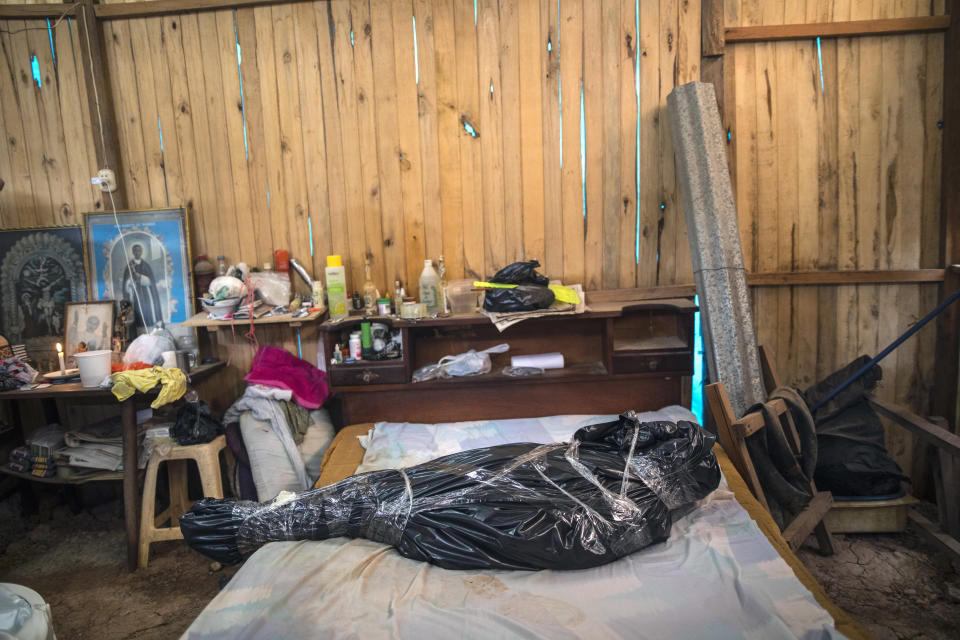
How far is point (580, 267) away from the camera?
118 inches

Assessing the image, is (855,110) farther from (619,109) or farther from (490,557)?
(490,557)

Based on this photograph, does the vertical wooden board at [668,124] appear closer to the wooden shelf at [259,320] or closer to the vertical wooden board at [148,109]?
the wooden shelf at [259,320]

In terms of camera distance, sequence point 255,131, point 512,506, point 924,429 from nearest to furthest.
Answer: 1. point 512,506
2. point 924,429
3. point 255,131

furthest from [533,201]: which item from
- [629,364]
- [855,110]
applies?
[855,110]

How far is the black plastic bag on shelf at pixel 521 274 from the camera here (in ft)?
8.83

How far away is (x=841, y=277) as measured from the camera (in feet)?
9.67

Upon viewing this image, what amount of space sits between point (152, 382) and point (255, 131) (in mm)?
1413

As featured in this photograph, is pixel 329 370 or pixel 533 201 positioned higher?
pixel 533 201

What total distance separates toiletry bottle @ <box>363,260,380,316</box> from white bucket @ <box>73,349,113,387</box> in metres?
1.18

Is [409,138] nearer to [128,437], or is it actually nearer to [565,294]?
[565,294]

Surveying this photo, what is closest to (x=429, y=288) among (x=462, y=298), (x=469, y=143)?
(x=462, y=298)

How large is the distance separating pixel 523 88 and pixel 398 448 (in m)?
1.91

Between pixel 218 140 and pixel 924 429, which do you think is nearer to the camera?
pixel 924 429

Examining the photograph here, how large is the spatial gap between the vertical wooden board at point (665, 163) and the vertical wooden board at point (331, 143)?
159 cm
